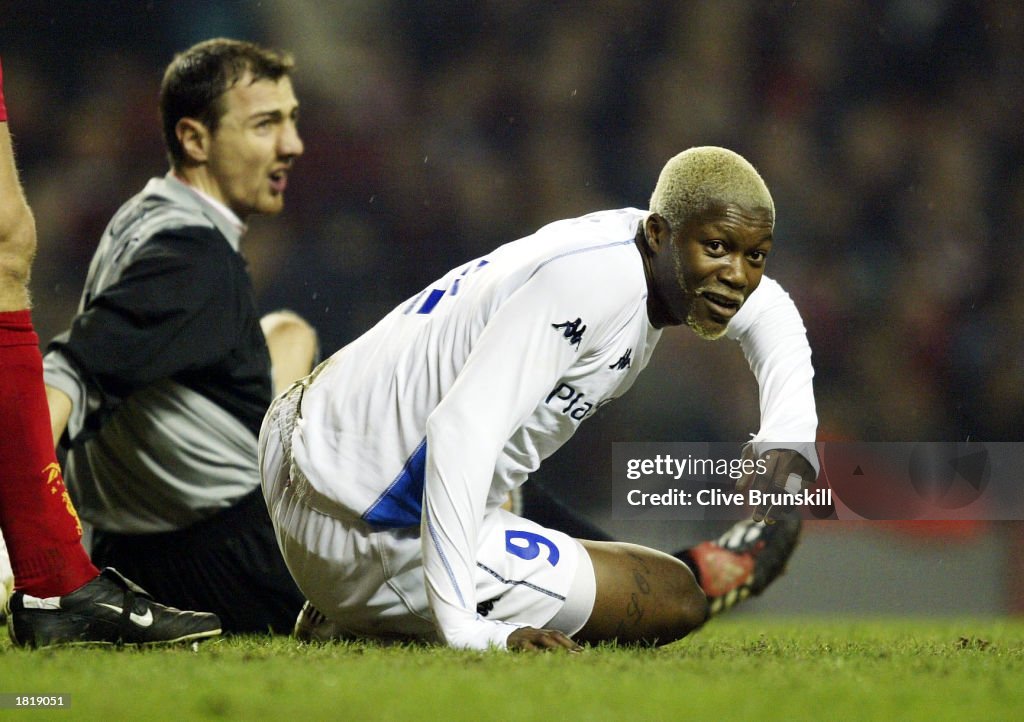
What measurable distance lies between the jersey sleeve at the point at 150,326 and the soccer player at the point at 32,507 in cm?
53

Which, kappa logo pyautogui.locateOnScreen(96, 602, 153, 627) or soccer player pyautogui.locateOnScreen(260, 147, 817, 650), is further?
kappa logo pyautogui.locateOnScreen(96, 602, 153, 627)

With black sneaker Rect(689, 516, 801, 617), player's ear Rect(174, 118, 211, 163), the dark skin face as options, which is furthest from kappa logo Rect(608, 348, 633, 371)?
player's ear Rect(174, 118, 211, 163)

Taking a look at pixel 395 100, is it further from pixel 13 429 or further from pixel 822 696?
pixel 822 696

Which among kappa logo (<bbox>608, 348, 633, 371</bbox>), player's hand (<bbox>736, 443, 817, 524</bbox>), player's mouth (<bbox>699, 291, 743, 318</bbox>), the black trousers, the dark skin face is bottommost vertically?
the black trousers

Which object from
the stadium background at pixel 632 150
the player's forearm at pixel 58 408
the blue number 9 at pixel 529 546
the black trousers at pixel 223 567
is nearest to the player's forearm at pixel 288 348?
the black trousers at pixel 223 567

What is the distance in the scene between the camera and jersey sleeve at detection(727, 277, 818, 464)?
2807mm

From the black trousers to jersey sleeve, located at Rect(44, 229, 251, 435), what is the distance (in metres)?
0.56

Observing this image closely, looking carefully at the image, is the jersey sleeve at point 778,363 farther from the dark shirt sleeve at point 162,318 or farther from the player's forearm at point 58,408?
the player's forearm at point 58,408

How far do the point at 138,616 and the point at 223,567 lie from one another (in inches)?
44.2

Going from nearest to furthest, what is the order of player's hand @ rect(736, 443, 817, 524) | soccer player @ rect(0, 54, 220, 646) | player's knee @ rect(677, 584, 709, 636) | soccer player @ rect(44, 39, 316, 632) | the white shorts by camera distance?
soccer player @ rect(0, 54, 220, 646)
the white shorts
player's hand @ rect(736, 443, 817, 524)
player's knee @ rect(677, 584, 709, 636)
soccer player @ rect(44, 39, 316, 632)

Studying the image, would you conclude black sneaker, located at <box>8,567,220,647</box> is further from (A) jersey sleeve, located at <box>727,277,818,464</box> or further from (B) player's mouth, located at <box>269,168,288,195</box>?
(B) player's mouth, located at <box>269,168,288,195</box>

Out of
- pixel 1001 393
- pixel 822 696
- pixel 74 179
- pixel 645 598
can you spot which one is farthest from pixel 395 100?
pixel 822 696

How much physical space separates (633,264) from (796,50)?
485cm

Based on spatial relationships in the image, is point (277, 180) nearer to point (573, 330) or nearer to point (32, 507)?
point (32, 507)
